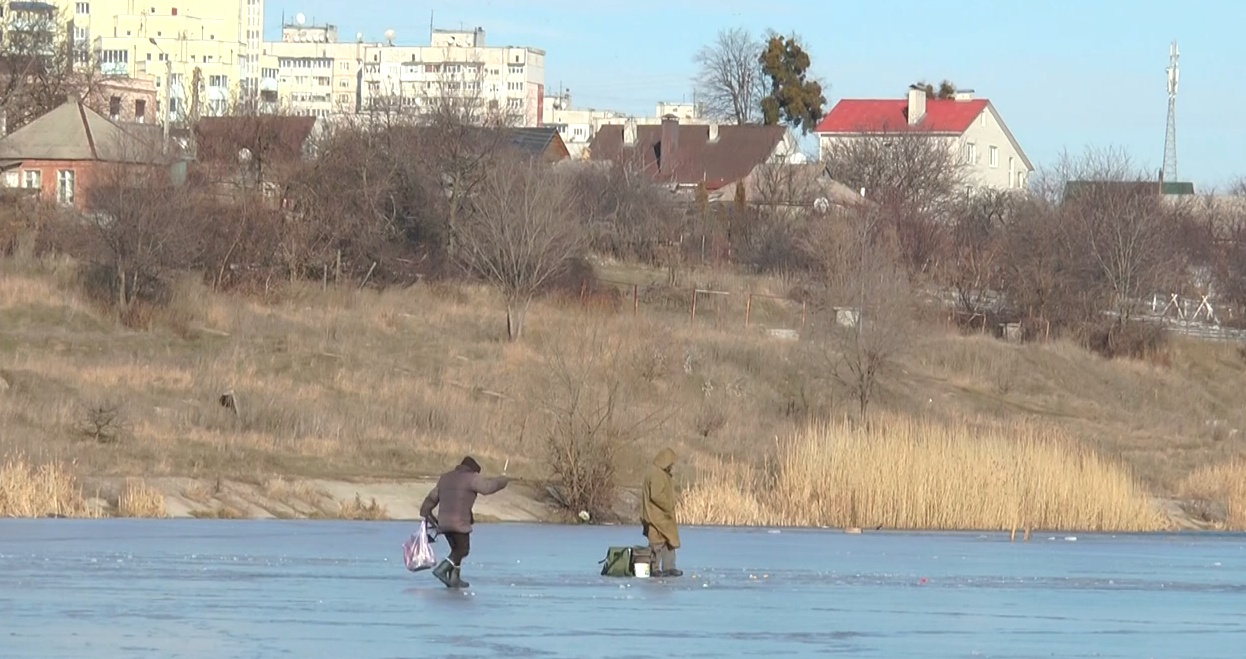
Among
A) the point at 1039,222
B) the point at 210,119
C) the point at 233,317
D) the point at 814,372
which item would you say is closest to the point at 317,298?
the point at 233,317

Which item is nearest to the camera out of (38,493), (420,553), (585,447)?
(420,553)

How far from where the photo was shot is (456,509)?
19.6 meters

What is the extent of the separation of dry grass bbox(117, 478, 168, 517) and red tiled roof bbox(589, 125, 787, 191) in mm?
72918

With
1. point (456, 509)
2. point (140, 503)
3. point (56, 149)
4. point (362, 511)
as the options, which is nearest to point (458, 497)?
point (456, 509)

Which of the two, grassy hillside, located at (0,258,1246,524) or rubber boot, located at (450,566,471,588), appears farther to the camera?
grassy hillside, located at (0,258,1246,524)

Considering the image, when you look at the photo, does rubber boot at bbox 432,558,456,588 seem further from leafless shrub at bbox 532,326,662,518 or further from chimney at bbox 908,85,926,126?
chimney at bbox 908,85,926,126

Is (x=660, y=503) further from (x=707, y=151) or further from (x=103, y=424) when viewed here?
(x=707, y=151)

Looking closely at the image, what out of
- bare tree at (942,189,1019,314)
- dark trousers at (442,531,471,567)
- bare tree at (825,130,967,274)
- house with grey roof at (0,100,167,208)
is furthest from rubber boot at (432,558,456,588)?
bare tree at (825,130,967,274)

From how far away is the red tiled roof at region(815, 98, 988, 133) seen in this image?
120 meters

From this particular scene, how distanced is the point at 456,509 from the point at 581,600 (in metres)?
1.78

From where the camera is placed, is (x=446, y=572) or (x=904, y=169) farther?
(x=904, y=169)

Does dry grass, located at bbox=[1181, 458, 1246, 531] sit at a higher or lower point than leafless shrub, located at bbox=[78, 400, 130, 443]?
lower

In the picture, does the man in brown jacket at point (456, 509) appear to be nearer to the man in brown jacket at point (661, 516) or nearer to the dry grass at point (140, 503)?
the man in brown jacket at point (661, 516)

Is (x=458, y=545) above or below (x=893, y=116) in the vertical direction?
below
